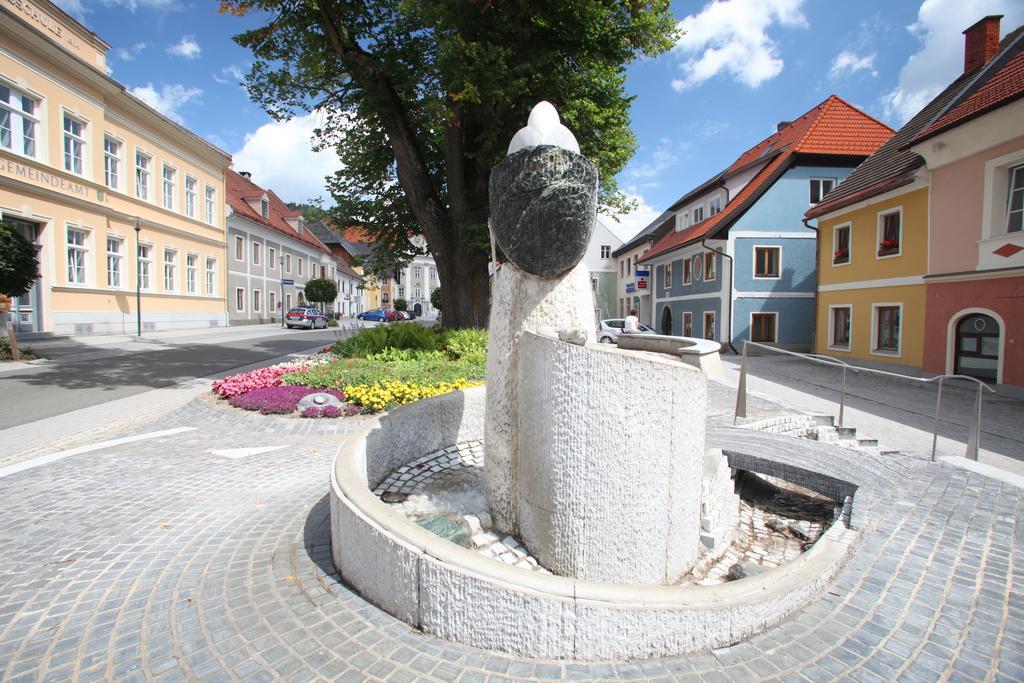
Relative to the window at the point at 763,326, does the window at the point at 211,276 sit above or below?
above

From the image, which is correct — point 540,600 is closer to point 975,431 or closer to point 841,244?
point 975,431

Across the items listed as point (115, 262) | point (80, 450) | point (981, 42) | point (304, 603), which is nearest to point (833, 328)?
point (981, 42)

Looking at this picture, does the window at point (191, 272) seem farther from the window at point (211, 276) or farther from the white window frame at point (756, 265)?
the white window frame at point (756, 265)

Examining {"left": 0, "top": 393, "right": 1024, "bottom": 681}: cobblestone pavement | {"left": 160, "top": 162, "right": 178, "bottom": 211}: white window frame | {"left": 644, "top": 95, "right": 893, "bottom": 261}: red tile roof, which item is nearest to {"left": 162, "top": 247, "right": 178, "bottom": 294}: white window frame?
{"left": 160, "top": 162, "right": 178, "bottom": 211}: white window frame

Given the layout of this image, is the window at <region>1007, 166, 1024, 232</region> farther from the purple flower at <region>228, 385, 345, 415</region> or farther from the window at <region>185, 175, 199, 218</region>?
the window at <region>185, 175, 199, 218</region>

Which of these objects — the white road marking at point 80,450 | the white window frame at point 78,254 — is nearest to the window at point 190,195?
the white window frame at point 78,254

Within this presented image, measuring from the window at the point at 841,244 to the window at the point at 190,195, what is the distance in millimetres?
31831

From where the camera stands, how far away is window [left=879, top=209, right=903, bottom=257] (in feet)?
49.1

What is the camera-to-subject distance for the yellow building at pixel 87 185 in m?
17.5

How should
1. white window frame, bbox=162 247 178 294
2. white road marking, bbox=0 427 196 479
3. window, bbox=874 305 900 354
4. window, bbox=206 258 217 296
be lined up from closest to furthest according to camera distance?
white road marking, bbox=0 427 196 479, window, bbox=874 305 900 354, white window frame, bbox=162 247 178 294, window, bbox=206 258 217 296

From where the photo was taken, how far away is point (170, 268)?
2641 centimetres

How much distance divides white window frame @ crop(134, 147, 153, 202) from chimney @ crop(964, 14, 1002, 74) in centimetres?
3391

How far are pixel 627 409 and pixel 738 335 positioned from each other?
2105 centimetres

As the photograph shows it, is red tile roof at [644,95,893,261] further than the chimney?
Yes
